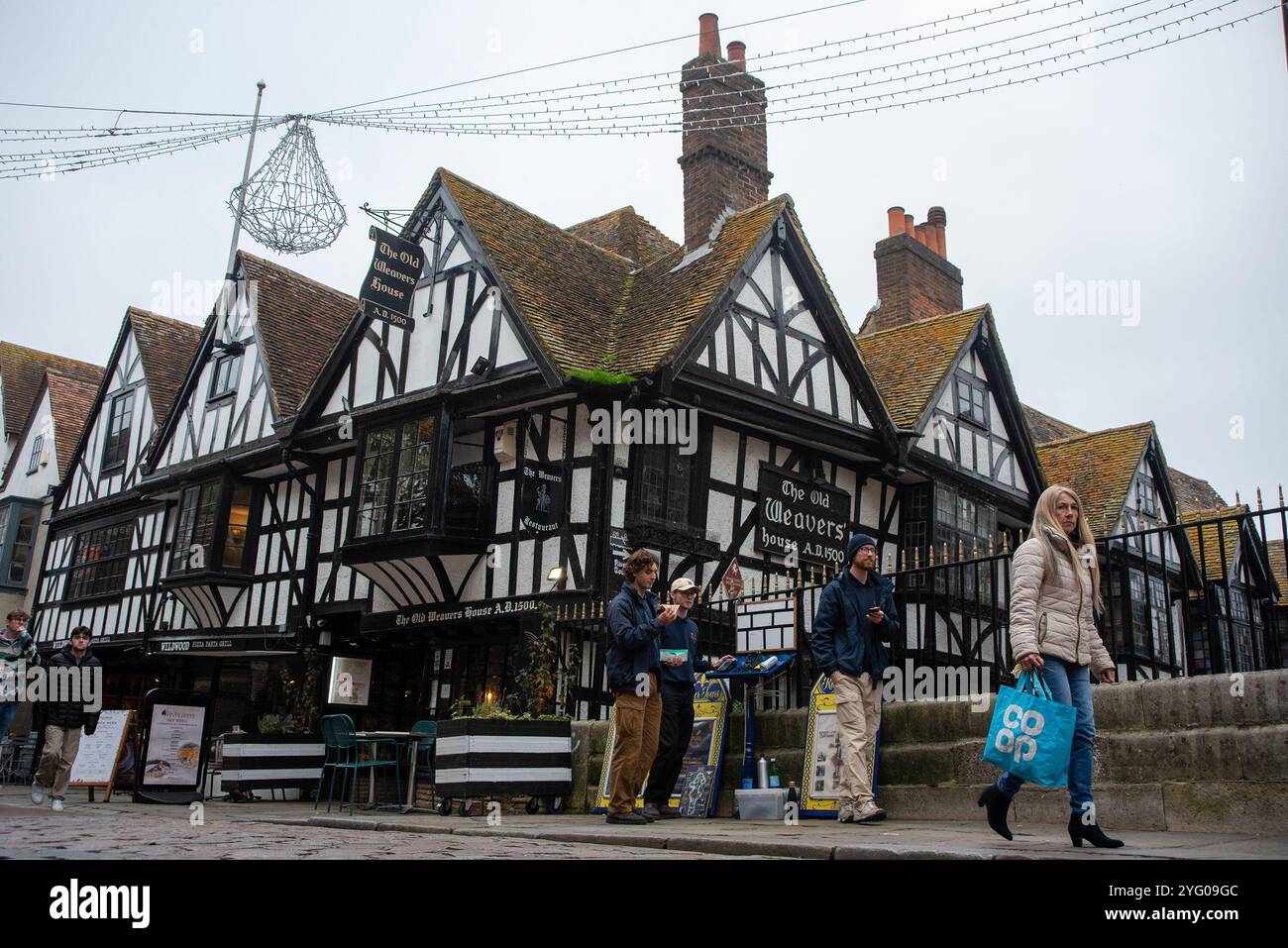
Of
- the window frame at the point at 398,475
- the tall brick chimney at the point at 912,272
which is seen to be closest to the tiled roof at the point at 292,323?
the window frame at the point at 398,475

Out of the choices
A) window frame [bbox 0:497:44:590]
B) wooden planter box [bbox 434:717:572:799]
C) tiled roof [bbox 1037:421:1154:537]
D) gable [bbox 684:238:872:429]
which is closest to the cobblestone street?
wooden planter box [bbox 434:717:572:799]

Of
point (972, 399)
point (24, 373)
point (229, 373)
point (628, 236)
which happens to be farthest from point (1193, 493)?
point (24, 373)

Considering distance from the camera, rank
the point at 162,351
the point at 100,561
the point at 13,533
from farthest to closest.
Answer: the point at 13,533 → the point at 162,351 → the point at 100,561

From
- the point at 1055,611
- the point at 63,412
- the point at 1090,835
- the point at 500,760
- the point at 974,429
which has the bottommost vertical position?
the point at 1090,835

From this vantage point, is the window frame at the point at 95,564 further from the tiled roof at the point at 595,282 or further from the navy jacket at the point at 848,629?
the navy jacket at the point at 848,629

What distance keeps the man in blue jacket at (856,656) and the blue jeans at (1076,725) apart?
6.40ft

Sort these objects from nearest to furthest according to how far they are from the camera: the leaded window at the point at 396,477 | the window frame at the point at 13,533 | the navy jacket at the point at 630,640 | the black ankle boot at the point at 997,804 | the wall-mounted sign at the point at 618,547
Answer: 1. the black ankle boot at the point at 997,804
2. the navy jacket at the point at 630,640
3. the wall-mounted sign at the point at 618,547
4. the leaded window at the point at 396,477
5. the window frame at the point at 13,533

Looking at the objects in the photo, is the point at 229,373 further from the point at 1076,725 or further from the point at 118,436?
the point at 1076,725

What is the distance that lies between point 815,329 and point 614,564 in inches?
191

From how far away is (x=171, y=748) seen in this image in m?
12.8

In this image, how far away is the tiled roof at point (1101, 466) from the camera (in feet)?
62.2

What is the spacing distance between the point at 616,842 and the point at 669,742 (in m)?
1.73
